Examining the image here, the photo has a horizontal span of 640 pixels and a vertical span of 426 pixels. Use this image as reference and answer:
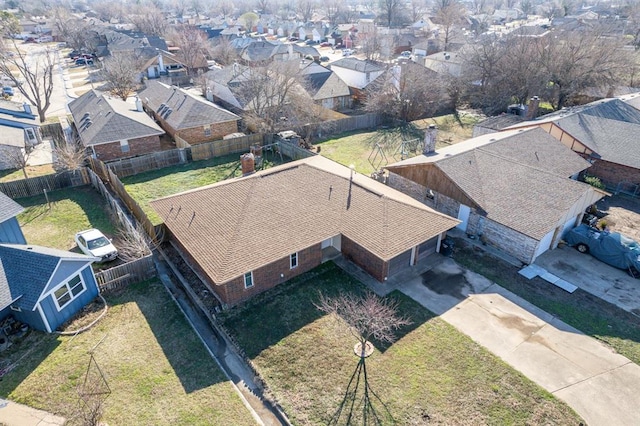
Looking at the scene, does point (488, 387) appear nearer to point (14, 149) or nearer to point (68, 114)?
point (14, 149)

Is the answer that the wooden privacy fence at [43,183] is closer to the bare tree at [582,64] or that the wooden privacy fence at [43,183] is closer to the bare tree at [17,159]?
the bare tree at [17,159]

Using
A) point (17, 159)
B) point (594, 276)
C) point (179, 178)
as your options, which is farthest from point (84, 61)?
point (594, 276)

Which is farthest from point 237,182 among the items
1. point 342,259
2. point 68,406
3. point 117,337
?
point 68,406

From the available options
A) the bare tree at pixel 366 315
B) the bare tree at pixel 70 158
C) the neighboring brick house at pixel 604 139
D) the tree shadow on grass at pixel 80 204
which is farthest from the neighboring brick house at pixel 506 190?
the bare tree at pixel 70 158

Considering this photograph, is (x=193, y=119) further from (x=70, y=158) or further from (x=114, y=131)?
(x=70, y=158)

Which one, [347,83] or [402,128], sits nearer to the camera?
[402,128]

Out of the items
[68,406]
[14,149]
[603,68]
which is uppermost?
[603,68]

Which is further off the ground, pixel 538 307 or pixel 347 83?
pixel 347 83
